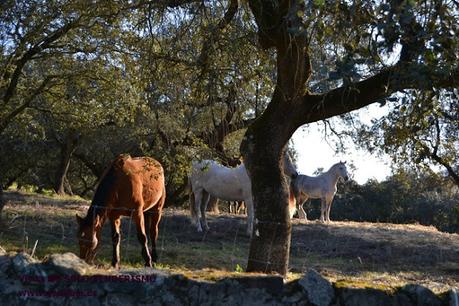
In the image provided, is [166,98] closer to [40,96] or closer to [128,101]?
[128,101]

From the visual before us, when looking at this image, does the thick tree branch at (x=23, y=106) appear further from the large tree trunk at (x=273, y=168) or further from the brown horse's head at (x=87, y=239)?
the large tree trunk at (x=273, y=168)

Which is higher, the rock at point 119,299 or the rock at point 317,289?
the rock at point 317,289

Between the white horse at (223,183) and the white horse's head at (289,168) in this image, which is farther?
the white horse at (223,183)

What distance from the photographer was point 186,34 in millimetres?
9469

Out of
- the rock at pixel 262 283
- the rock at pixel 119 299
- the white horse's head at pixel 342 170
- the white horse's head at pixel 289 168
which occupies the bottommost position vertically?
the rock at pixel 119 299

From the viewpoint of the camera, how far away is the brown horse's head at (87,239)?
31.2 ft

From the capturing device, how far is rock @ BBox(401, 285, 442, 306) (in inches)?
232

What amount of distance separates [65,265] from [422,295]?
10.3 feet

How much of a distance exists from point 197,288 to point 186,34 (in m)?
4.67

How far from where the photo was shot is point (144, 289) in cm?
576

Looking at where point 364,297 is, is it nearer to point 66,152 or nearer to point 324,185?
point 324,185

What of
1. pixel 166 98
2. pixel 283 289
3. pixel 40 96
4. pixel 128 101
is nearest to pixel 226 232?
pixel 128 101

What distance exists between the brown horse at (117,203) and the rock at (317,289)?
177 inches

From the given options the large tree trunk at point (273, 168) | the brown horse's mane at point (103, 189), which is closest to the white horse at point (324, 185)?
the brown horse's mane at point (103, 189)
